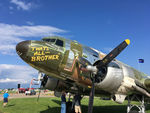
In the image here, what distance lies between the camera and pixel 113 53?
10.2 m

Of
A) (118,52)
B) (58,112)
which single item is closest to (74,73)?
(118,52)

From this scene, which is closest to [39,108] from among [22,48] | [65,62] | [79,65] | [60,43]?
[65,62]

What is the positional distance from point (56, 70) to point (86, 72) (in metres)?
1.94

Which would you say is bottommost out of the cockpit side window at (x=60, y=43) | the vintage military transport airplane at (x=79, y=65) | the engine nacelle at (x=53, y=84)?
the engine nacelle at (x=53, y=84)

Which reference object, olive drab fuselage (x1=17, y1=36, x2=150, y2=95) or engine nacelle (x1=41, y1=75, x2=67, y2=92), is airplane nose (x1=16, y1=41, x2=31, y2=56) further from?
engine nacelle (x1=41, y1=75, x2=67, y2=92)

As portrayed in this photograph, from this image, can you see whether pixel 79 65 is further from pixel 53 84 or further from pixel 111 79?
pixel 53 84

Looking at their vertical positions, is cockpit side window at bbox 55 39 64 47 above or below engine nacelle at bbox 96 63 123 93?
above

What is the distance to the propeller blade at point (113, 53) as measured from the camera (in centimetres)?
1002

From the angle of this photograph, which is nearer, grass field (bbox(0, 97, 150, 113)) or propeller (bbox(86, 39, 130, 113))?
propeller (bbox(86, 39, 130, 113))

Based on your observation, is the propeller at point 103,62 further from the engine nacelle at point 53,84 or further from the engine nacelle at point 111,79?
the engine nacelle at point 53,84

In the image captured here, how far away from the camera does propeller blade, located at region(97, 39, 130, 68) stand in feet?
32.9

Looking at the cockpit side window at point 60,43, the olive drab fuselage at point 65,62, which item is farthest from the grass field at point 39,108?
the cockpit side window at point 60,43

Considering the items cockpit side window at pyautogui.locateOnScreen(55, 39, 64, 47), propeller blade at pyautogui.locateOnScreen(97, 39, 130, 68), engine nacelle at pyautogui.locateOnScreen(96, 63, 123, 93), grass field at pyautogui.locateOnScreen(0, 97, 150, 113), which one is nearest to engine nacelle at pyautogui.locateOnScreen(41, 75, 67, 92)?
grass field at pyautogui.locateOnScreen(0, 97, 150, 113)

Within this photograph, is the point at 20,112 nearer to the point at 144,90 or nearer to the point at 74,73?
the point at 74,73
